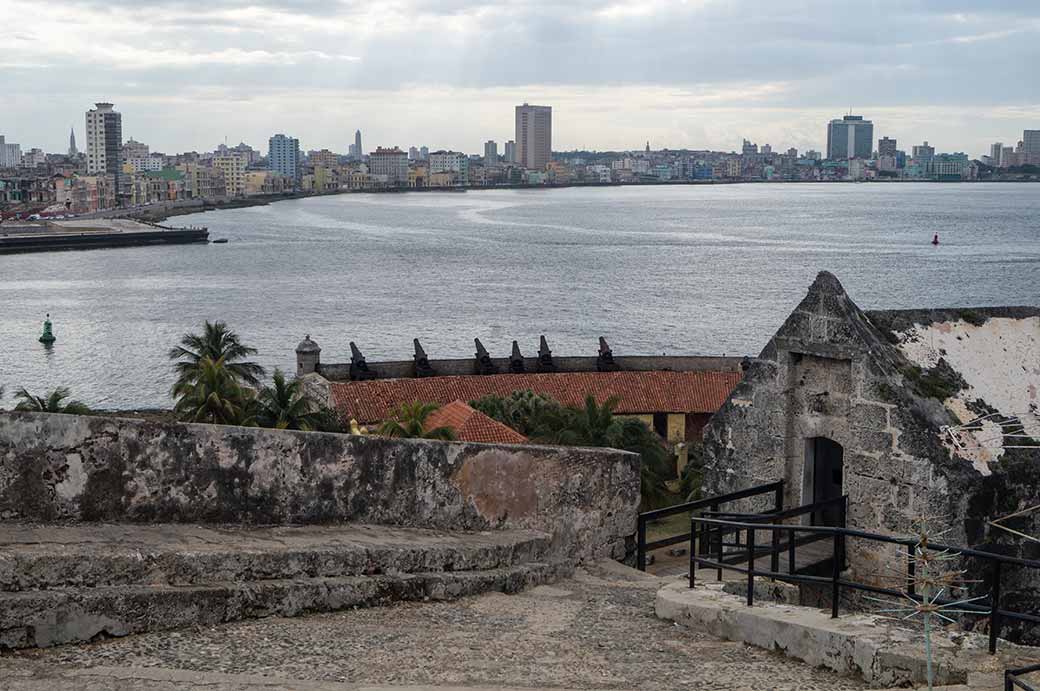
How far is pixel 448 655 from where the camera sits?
18.1 ft

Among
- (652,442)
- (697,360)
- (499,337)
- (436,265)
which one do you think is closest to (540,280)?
(436,265)

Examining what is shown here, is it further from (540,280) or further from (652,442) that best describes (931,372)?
(540,280)

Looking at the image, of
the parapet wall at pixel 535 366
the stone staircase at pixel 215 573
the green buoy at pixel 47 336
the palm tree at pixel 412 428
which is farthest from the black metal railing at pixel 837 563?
the green buoy at pixel 47 336

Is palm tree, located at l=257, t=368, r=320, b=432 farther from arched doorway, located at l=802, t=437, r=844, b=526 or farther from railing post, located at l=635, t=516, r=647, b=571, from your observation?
railing post, located at l=635, t=516, r=647, b=571

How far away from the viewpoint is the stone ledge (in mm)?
5148

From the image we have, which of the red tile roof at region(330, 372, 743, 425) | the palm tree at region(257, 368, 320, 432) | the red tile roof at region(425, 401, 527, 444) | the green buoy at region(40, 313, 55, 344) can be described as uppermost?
the palm tree at region(257, 368, 320, 432)

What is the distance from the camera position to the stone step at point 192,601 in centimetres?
525

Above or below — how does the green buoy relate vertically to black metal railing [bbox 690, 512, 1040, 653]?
below

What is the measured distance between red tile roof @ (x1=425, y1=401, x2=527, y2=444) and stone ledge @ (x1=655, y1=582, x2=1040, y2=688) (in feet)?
67.6

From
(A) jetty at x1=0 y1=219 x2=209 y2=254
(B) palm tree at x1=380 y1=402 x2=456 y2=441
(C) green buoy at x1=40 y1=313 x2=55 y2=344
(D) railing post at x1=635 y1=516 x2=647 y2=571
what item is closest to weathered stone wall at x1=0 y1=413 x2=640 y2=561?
(D) railing post at x1=635 y1=516 x2=647 y2=571

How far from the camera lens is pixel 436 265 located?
→ 103 m

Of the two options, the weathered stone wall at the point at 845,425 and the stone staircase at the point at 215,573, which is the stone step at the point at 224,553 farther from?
the weathered stone wall at the point at 845,425

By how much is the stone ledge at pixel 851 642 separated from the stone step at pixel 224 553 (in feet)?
3.98

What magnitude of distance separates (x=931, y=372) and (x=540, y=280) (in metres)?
83.8
